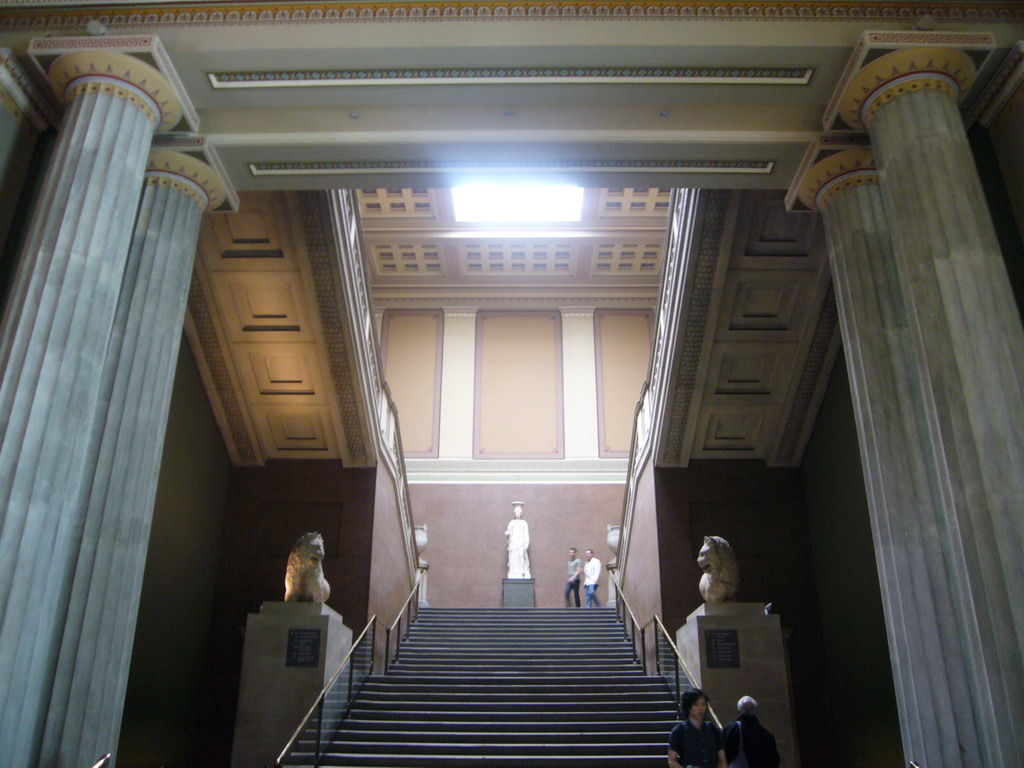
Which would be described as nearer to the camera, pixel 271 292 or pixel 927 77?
pixel 927 77

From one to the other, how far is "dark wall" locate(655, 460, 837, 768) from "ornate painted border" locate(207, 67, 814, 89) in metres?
6.02

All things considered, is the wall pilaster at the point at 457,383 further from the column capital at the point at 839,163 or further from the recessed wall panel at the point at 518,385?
the column capital at the point at 839,163

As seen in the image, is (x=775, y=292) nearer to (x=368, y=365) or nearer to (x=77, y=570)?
(x=368, y=365)

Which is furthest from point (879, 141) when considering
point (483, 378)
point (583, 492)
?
point (483, 378)

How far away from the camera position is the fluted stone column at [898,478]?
498 cm

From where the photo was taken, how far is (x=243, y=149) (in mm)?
6961

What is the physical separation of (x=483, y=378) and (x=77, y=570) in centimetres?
1295

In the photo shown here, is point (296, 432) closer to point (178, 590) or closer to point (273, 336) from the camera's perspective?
point (273, 336)

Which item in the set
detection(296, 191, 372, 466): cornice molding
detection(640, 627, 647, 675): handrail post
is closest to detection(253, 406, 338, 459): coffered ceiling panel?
detection(296, 191, 372, 466): cornice molding

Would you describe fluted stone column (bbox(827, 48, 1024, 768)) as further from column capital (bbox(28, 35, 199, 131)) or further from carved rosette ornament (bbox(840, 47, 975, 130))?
column capital (bbox(28, 35, 199, 131))

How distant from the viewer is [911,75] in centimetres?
593

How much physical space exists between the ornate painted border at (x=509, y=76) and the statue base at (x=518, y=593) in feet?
33.9

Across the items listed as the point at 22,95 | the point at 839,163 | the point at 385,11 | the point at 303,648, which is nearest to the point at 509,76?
the point at 385,11

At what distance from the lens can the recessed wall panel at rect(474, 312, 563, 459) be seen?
1739 centimetres
